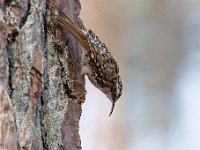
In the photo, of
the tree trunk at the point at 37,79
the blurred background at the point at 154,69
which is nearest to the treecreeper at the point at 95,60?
the tree trunk at the point at 37,79

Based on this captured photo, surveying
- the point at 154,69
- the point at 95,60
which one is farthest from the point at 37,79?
the point at 154,69

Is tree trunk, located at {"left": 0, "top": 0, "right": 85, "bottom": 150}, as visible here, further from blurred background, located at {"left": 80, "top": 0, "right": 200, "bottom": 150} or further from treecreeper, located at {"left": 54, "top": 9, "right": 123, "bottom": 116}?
blurred background, located at {"left": 80, "top": 0, "right": 200, "bottom": 150}

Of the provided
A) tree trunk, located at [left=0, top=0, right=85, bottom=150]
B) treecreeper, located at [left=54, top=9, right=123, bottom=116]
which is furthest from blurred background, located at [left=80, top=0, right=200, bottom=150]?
tree trunk, located at [left=0, top=0, right=85, bottom=150]

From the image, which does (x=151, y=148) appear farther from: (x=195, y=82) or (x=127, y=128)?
(x=195, y=82)

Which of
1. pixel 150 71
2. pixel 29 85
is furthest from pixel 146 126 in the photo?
pixel 29 85

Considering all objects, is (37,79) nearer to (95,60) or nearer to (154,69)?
(95,60)

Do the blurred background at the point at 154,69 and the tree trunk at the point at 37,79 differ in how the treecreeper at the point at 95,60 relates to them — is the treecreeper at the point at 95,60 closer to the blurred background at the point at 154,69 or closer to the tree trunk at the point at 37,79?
the tree trunk at the point at 37,79

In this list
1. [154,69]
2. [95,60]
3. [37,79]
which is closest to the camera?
[37,79]
